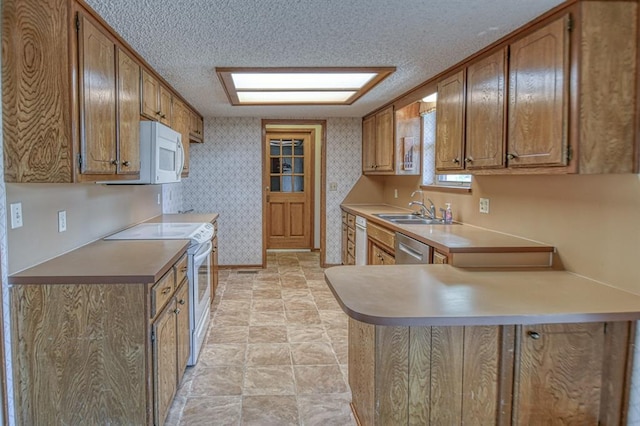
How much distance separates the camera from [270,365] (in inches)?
122

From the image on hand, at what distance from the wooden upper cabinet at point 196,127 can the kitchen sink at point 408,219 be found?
2.31 m

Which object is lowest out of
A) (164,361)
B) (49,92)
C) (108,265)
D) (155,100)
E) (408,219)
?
(164,361)

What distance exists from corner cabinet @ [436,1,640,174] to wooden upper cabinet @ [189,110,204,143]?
3.43 m

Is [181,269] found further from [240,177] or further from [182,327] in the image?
[240,177]

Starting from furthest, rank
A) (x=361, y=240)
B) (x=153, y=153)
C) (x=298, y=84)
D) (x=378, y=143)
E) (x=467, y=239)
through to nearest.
→ 1. (x=378, y=143)
2. (x=361, y=240)
3. (x=298, y=84)
4. (x=153, y=153)
5. (x=467, y=239)

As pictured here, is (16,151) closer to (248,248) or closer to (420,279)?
(420,279)

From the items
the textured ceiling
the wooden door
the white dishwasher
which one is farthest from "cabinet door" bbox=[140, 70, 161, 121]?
the wooden door

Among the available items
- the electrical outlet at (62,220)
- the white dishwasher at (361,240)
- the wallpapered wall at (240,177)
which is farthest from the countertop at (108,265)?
the wallpapered wall at (240,177)

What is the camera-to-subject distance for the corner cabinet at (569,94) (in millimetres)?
1919

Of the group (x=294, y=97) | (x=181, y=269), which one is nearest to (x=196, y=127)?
(x=294, y=97)

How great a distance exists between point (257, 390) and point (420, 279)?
133 cm

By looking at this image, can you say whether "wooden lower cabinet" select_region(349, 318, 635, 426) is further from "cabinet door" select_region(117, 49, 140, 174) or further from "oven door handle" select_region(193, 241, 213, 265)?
"cabinet door" select_region(117, 49, 140, 174)

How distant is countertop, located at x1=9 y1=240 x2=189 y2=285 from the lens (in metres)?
1.92

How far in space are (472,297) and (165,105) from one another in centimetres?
296
